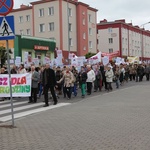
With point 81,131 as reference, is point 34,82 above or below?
above

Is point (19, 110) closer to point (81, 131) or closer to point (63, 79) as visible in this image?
point (63, 79)

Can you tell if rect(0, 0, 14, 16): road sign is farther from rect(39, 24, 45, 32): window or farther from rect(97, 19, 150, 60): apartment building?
rect(97, 19, 150, 60): apartment building

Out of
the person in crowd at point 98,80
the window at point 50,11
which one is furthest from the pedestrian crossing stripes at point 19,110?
the window at point 50,11

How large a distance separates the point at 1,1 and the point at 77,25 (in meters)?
54.1

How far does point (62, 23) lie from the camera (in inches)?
2267

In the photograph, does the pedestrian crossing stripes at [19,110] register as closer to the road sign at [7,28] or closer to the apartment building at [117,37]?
the road sign at [7,28]

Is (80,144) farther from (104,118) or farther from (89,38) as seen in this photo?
(89,38)

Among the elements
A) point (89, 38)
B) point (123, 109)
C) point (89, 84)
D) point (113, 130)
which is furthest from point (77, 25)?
point (113, 130)

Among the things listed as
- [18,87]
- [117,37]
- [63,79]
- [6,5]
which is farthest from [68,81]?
[117,37]

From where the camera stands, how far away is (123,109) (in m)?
12.3

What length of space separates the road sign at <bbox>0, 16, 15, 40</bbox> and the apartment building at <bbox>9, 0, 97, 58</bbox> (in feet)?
153

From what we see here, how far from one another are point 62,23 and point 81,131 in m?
50.4

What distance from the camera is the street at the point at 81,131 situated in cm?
682

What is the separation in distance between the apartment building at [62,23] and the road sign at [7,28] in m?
46.6
